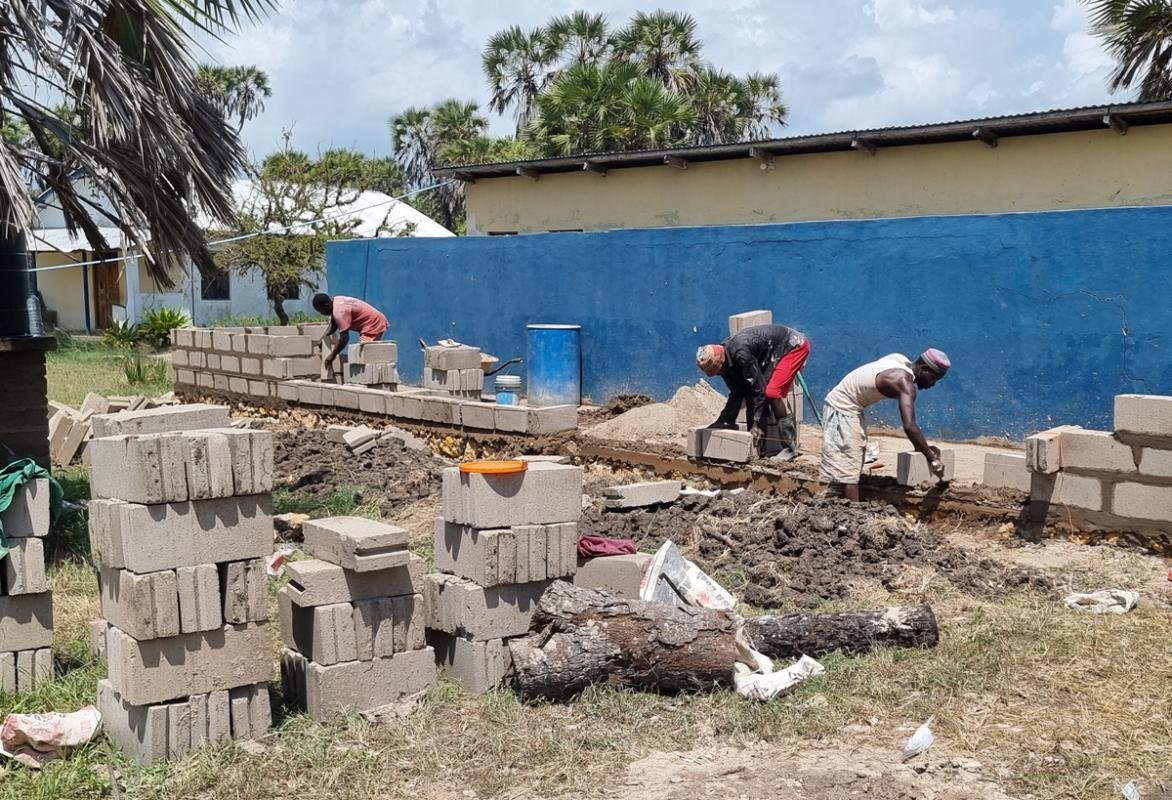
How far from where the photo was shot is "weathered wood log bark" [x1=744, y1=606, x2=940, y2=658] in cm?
623

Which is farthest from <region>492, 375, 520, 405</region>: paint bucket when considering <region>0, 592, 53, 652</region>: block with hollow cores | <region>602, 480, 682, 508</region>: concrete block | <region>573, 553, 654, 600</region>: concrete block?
<region>0, 592, 53, 652</region>: block with hollow cores

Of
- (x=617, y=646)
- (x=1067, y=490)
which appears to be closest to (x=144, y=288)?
(x=1067, y=490)

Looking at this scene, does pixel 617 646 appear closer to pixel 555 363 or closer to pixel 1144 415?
pixel 1144 415

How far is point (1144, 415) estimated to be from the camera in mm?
7918

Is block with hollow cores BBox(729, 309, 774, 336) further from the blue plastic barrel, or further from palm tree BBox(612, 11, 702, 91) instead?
palm tree BBox(612, 11, 702, 91)

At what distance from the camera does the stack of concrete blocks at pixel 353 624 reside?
5.51 meters

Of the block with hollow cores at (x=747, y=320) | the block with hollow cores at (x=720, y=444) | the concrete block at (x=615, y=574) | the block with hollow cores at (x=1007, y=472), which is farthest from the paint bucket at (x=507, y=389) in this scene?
the concrete block at (x=615, y=574)

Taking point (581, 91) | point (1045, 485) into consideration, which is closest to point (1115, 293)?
point (1045, 485)

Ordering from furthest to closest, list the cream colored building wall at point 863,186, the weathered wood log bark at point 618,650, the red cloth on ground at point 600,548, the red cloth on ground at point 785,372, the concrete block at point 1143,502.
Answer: the cream colored building wall at point 863,186 < the red cloth on ground at point 785,372 < the concrete block at point 1143,502 < the red cloth on ground at point 600,548 < the weathered wood log bark at point 618,650

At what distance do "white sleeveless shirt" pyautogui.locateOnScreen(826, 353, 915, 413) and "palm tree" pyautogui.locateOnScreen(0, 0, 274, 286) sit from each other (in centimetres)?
494

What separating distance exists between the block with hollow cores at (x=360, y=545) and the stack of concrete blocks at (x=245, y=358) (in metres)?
10.0

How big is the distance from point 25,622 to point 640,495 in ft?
15.5

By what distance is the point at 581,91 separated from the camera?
87.1 feet

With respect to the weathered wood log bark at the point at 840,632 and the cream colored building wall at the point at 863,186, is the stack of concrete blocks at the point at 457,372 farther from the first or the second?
the weathered wood log bark at the point at 840,632
